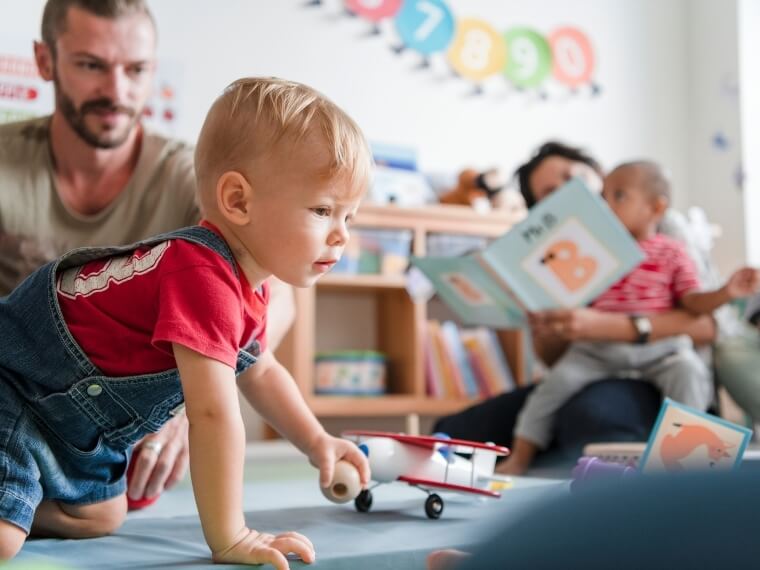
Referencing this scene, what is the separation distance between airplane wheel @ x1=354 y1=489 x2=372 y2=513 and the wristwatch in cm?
91

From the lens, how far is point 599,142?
307 centimetres

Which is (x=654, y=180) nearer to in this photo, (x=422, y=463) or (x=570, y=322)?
(x=570, y=322)

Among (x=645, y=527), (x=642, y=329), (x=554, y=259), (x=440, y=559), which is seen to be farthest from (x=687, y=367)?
(x=645, y=527)

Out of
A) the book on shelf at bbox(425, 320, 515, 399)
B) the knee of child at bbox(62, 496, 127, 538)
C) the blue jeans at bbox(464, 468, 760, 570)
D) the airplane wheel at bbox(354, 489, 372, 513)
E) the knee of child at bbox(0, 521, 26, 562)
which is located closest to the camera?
the blue jeans at bbox(464, 468, 760, 570)

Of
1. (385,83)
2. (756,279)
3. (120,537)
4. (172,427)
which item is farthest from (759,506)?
(385,83)

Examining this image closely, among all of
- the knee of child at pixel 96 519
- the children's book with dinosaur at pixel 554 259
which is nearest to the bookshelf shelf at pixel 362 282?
the children's book with dinosaur at pixel 554 259

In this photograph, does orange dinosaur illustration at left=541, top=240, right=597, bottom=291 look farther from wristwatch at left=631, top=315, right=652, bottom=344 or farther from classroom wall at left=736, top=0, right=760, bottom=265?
classroom wall at left=736, top=0, right=760, bottom=265

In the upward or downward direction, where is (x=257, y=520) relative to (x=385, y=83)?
Result: downward

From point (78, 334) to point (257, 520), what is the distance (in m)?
0.28

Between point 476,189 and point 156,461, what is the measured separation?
1.72 m

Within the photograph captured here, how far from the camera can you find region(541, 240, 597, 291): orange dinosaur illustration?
5.06ft

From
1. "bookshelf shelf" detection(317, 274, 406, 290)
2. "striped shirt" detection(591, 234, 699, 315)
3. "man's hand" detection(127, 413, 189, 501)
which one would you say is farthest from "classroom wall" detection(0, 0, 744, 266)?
"man's hand" detection(127, 413, 189, 501)

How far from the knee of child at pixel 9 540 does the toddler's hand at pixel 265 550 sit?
172 mm

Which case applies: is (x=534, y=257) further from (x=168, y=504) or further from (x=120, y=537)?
(x=120, y=537)
